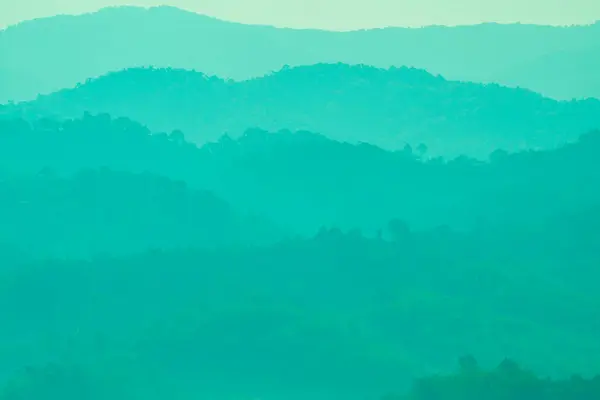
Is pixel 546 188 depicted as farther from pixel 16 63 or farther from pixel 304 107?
pixel 16 63

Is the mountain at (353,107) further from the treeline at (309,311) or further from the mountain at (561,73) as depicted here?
the mountain at (561,73)

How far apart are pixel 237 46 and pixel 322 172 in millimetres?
79317

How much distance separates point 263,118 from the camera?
7481 cm

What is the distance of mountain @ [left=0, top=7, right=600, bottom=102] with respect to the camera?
396 feet

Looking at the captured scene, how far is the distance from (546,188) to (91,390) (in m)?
31.1

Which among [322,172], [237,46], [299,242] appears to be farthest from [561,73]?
[299,242]

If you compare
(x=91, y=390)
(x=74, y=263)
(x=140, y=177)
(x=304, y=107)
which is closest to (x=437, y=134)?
(x=304, y=107)

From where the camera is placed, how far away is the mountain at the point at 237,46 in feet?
396

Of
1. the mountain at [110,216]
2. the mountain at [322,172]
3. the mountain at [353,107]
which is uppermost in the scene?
the mountain at [353,107]

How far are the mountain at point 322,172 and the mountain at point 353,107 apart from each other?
15.8 m

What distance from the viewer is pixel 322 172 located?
5500 cm

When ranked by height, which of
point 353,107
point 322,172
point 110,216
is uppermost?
point 353,107

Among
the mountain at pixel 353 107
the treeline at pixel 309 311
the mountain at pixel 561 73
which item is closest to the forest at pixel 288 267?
the treeline at pixel 309 311

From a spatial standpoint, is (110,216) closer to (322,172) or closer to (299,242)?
(299,242)
